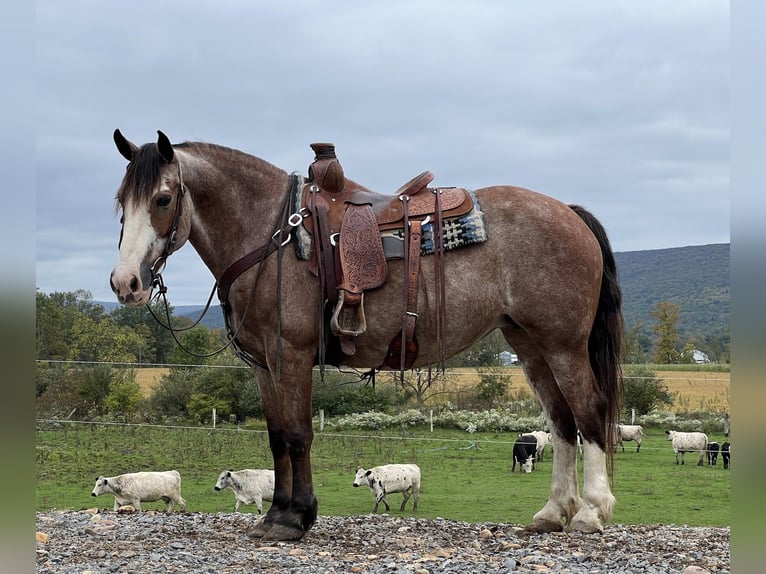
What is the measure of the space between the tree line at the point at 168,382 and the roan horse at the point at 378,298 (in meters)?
6.19

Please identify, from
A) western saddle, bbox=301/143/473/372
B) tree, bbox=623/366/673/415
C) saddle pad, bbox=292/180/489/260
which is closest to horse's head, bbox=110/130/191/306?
saddle pad, bbox=292/180/489/260

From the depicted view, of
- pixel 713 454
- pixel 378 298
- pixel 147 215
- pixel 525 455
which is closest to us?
pixel 147 215

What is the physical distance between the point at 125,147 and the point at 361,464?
808 centimetres

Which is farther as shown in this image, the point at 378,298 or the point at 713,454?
the point at 713,454

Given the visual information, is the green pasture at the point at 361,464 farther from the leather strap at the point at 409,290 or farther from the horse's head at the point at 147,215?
the horse's head at the point at 147,215

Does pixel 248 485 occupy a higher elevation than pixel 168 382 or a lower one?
lower

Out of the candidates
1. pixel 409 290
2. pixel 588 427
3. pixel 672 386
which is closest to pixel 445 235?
pixel 409 290

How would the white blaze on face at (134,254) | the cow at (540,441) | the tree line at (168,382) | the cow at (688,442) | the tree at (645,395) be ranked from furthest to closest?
the tree at (645,395), the tree line at (168,382), the cow at (688,442), the cow at (540,441), the white blaze on face at (134,254)

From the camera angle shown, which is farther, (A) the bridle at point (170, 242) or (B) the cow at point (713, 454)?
(B) the cow at point (713, 454)

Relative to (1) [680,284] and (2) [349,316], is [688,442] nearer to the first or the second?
(2) [349,316]

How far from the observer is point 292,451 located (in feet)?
17.4

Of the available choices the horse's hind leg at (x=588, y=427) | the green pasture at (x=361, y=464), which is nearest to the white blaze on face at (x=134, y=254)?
the horse's hind leg at (x=588, y=427)

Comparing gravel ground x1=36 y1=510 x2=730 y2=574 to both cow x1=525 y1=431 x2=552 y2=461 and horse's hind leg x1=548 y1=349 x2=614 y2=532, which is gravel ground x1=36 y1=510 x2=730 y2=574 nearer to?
horse's hind leg x1=548 y1=349 x2=614 y2=532

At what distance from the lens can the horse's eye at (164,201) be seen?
505cm
